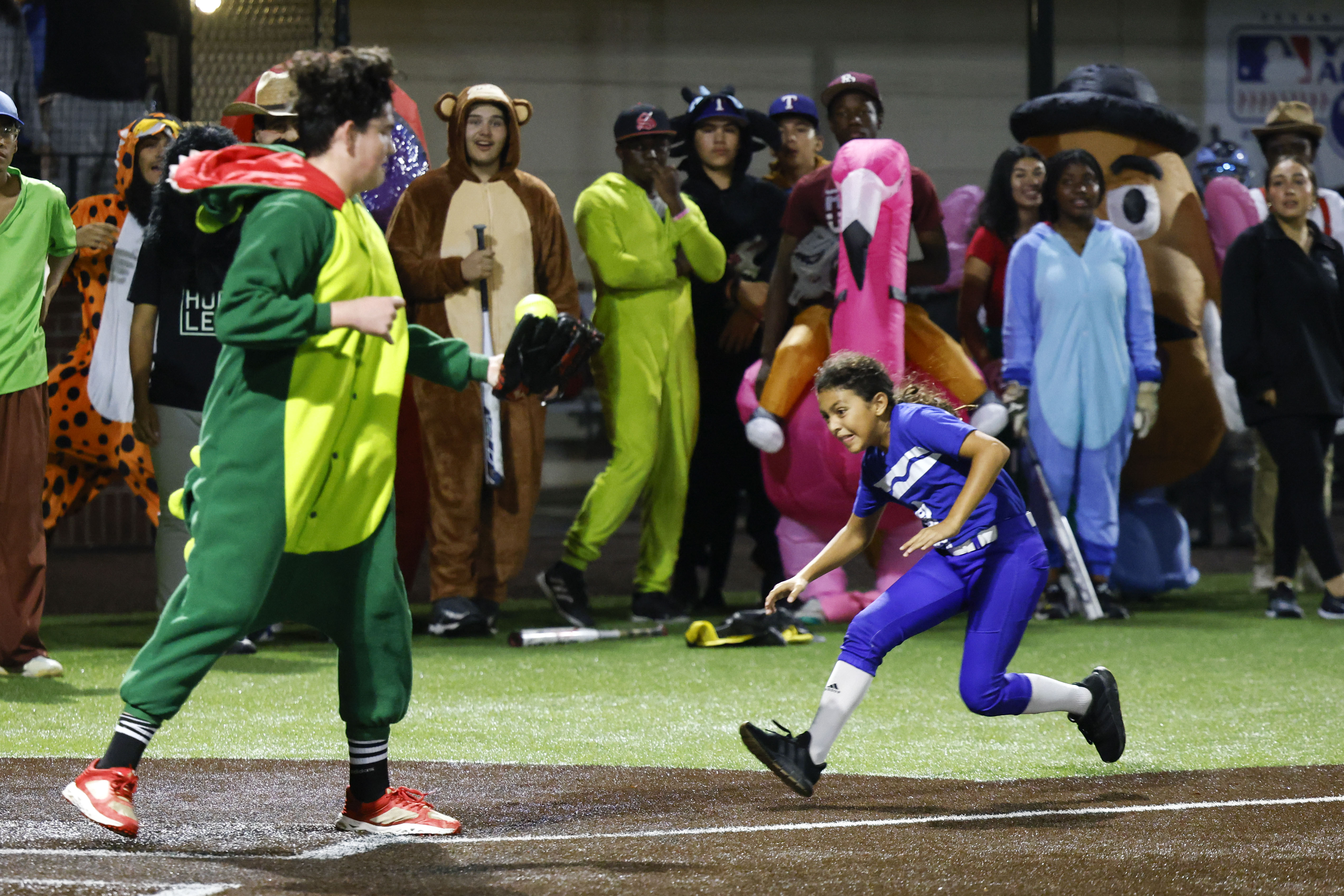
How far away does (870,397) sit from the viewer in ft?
13.9

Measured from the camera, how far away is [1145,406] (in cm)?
749

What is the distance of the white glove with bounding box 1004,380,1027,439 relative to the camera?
24.3 feet

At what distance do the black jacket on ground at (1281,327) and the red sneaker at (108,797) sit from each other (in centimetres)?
552

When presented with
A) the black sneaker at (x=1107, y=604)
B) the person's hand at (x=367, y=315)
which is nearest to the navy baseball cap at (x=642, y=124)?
the black sneaker at (x=1107, y=604)

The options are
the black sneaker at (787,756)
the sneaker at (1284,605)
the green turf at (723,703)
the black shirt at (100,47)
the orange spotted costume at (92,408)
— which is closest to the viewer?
Answer: the black sneaker at (787,756)

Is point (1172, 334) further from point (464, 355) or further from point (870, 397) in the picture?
point (464, 355)

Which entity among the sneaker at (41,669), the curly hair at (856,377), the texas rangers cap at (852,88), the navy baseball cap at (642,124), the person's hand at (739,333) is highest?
the texas rangers cap at (852,88)

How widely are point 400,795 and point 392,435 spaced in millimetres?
776

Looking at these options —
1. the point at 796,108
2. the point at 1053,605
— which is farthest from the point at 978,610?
the point at 796,108

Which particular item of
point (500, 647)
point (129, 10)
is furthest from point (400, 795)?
point (129, 10)

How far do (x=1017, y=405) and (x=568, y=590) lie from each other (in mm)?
2089

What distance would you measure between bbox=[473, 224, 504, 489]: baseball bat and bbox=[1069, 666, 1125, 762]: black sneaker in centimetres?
327

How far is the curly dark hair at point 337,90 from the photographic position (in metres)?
3.54

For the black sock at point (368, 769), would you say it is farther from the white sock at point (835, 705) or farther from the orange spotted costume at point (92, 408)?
the orange spotted costume at point (92, 408)
